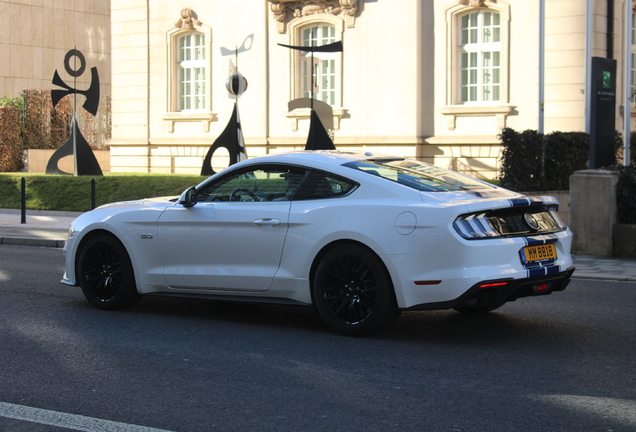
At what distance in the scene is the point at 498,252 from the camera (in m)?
6.49

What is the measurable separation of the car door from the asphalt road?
44 centimetres

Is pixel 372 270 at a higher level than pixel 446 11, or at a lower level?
lower

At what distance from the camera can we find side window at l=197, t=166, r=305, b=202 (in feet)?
24.3

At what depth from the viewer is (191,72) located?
87.4ft

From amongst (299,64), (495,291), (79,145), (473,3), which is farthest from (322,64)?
(495,291)

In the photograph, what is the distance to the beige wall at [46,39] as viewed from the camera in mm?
43094

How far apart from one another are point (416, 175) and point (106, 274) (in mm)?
3108

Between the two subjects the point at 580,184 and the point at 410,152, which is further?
the point at 410,152

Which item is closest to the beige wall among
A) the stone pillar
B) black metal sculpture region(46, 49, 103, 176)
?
black metal sculpture region(46, 49, 103, 176)

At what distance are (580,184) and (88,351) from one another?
28.6 ft

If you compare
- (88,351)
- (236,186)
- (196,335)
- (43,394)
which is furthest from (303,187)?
(43,394)

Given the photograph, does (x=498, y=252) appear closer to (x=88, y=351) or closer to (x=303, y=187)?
(x=303, y=187)

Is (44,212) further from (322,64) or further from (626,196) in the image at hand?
(626,196)

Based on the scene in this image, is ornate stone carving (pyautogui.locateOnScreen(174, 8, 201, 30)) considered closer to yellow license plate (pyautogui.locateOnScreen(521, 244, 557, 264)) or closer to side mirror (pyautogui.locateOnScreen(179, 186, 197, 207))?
side mirror (pyautogui.locateOnScreen(179, 186, 197, 207))
